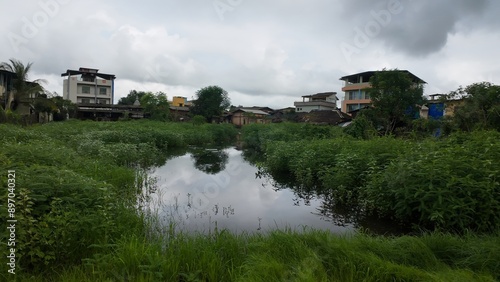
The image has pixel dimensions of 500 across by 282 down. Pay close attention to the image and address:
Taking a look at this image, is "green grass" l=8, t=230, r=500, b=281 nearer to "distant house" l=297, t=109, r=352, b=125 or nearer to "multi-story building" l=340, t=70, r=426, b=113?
"distant house" l=297, t=109, r=352, b=125

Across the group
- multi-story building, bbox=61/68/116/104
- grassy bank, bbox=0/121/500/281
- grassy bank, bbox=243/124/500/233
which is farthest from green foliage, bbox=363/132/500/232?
multi-story building, bbox=61/68/116/104

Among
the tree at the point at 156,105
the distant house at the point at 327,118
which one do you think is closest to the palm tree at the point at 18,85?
the tree at the point at 156,105

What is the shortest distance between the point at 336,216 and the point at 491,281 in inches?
170

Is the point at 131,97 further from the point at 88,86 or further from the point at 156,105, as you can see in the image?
the point at 156,105

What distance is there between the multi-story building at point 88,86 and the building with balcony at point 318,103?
114 feet

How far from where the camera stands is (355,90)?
4341cm

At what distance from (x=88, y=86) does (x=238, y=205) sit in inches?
2108

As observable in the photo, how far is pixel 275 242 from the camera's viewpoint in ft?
13.7

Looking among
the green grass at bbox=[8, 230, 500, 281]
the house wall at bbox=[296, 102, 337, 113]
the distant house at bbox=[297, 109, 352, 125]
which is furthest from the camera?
the house wall at bbox=[296, 102, 337, 113]

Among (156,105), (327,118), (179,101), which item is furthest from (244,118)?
(327,118)

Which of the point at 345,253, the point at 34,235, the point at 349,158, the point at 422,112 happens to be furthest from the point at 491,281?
the point at 422,112

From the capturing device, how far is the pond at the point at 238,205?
6551mm

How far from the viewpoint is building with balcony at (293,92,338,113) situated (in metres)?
51.2

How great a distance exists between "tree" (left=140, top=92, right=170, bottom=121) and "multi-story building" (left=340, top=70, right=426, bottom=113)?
1047 inches
